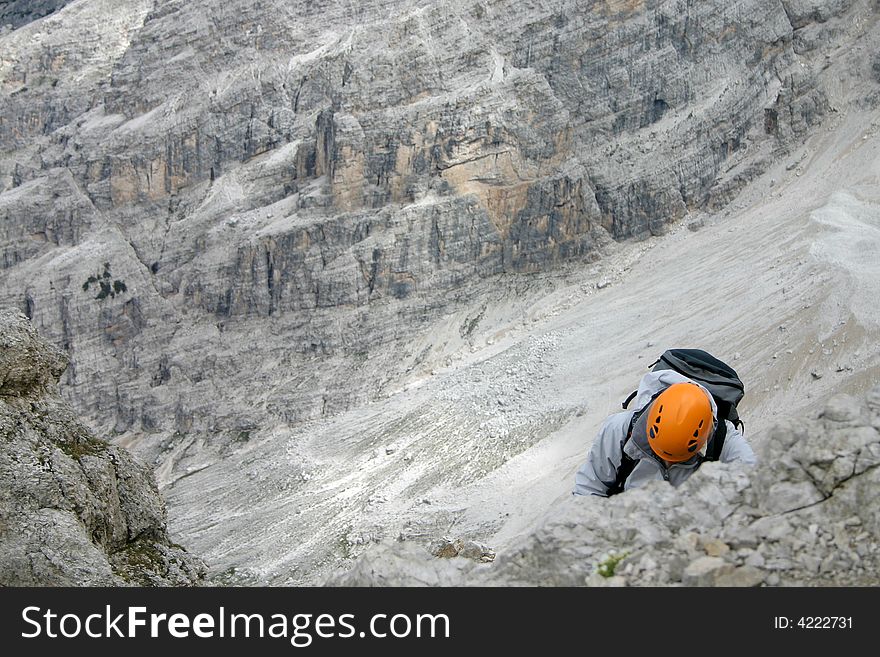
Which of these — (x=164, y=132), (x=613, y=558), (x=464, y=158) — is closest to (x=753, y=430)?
(x=613, y=558)

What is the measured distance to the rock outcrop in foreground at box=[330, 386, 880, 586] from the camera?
605 centimetres

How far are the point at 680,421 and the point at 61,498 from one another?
21.4ft

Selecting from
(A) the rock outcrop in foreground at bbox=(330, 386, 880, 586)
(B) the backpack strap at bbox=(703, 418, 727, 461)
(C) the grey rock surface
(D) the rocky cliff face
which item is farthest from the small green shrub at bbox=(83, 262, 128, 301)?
(B) the backpack strap at bbox=(703, 418, 727, 461)

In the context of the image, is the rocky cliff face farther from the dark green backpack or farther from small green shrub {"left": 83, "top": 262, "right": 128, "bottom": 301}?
the dark green backpack

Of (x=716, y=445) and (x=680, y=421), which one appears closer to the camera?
(x=680, y=421)

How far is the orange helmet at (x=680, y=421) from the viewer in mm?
6891

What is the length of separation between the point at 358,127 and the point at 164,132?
22844mm

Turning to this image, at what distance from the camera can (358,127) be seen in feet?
227

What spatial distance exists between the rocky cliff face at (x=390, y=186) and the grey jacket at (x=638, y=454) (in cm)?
5211

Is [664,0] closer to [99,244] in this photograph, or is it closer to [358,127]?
[358,127]

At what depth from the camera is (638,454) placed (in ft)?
24.3

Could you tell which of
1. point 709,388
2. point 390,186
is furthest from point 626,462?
point 390,186

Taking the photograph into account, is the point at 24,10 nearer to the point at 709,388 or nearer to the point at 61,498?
the point at 61,498

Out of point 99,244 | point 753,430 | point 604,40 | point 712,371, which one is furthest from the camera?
point 99,244
